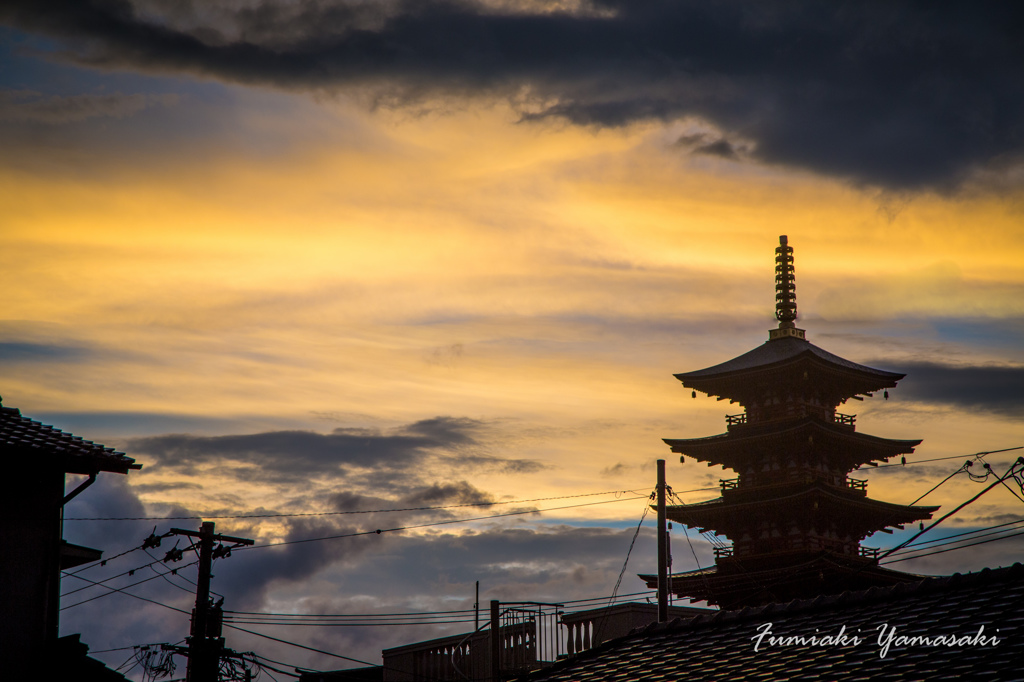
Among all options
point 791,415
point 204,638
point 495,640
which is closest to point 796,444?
point 791,415

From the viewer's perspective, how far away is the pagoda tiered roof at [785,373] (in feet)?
173

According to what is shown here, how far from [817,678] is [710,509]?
38.6 metres

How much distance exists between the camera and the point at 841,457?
5425 cm

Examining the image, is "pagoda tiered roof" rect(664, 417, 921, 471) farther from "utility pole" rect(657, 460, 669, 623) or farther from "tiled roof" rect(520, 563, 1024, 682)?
"tiled roof" rect(520, 563, 1024, 682)

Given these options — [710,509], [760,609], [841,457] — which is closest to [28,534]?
[760,609]

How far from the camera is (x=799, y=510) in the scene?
5138 centimetres

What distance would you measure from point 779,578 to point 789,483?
4.74 meters

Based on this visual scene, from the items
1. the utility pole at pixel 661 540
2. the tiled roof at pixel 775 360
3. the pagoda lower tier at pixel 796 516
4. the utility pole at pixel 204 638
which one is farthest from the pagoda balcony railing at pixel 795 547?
the utility pole at pixel 204 638

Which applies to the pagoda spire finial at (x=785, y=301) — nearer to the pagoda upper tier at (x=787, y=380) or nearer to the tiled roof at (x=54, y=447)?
the pagoda upper tier at (x=787, y=380)

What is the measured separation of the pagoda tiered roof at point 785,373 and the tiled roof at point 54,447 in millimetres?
35507

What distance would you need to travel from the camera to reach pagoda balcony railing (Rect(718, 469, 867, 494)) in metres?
52.0

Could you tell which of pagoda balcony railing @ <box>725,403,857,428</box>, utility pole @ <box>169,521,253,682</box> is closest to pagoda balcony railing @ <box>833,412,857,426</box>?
pagoda balcony railing @ <box>725,403,857,428</box>

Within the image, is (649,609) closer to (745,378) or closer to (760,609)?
(760,609)

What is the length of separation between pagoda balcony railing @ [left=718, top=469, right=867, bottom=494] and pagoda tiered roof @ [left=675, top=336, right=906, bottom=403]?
4404mm
